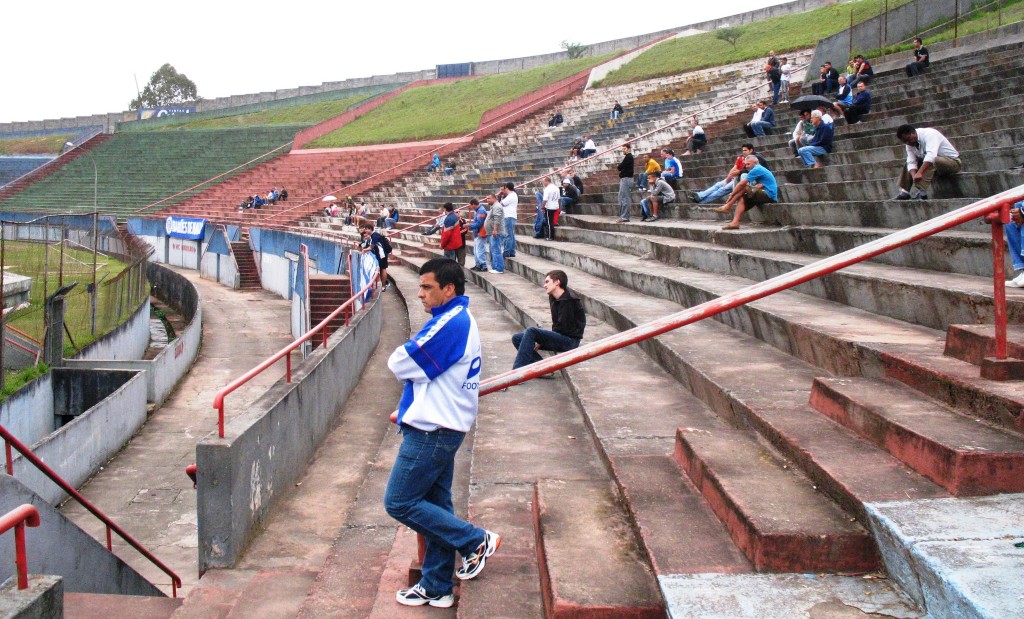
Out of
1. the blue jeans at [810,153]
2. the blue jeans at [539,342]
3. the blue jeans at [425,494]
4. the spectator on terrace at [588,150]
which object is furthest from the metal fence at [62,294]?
the spectator on terrace at [588,150]

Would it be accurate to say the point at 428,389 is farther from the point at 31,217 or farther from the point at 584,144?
the point at 31,217

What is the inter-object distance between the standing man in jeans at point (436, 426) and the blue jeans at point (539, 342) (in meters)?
3.72

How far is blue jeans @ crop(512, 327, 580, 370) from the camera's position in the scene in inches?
301

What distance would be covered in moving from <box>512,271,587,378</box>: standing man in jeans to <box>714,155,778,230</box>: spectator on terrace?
4063mm

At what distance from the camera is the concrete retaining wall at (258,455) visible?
554cm

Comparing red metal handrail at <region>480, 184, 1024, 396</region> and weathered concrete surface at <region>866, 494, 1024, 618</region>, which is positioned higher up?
red metal handrail at <region>480, 184, 1024, 396</region>

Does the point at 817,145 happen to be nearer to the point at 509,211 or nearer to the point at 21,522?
the point at 509,211

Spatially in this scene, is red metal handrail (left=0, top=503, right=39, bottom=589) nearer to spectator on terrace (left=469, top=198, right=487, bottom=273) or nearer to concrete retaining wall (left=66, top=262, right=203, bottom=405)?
concrete retaining wall (left=66, top=262, right=203, bottom=405)

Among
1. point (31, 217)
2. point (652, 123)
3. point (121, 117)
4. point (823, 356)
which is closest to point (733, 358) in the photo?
point (823, 356)

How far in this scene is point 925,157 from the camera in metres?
8.82

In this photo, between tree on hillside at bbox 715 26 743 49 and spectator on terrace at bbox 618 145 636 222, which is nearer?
spectator on terrace at bbox 618 145 636 222

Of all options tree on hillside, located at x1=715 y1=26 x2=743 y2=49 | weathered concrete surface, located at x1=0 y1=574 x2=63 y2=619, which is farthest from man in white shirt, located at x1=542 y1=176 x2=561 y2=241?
tree on hillside, located at x1=715 y1=26 x2=743 y2=49

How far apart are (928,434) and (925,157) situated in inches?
243

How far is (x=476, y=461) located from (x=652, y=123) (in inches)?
899
